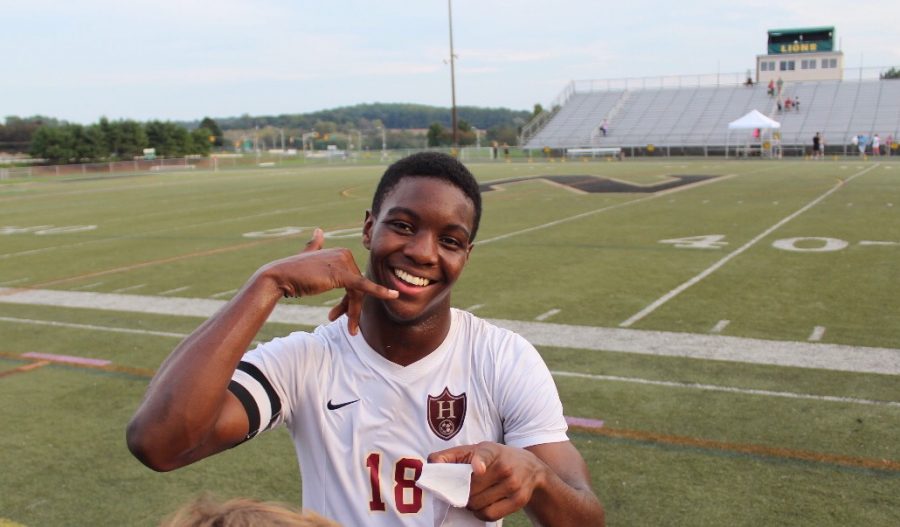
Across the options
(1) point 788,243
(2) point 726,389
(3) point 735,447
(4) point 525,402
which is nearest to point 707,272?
(1) point 788,243

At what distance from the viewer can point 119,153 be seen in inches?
2496

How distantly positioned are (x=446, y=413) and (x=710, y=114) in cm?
5871

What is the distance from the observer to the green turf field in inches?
190

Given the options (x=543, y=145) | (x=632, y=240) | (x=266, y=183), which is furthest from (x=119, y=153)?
(x=632, y=240)

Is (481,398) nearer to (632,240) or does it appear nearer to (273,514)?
(273,514)

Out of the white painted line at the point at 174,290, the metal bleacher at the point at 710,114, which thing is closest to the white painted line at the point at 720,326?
the white painted line at the point at 174,290

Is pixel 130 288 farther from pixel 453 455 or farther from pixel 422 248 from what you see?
pixel 453 455

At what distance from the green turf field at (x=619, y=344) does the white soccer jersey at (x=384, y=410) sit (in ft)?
8.36

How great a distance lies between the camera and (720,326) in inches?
329

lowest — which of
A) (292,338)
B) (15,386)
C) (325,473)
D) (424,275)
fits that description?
(15,386)

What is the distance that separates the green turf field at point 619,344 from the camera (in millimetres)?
4836

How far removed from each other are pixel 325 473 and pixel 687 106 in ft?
200

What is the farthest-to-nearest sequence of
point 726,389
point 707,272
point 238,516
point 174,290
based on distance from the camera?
point 707,272, point 174,290, point 726,389, point 238,516

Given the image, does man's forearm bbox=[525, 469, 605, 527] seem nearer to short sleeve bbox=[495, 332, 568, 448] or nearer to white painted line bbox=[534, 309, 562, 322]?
short sleeve bbox=[495, 332, 568, 448]
